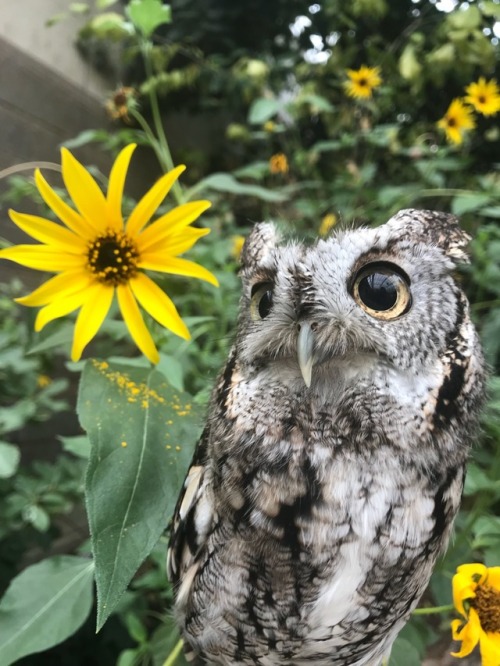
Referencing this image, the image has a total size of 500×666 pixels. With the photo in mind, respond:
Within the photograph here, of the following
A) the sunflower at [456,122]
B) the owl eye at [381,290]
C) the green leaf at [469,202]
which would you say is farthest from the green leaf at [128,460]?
the sunflower at [456,122]

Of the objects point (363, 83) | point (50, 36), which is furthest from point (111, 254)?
point (50, 36)

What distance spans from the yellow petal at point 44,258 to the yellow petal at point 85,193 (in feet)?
0.13

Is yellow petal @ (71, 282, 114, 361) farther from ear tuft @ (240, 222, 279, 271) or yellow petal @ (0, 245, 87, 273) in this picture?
ear tuft @ (240, 222, 279, 271)

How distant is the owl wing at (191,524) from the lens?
1.69 feet

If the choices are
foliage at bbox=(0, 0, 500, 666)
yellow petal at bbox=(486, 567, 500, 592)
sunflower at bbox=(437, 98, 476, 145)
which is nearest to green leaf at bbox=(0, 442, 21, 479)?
foliage at bbox=(0, 0, 500, 666)

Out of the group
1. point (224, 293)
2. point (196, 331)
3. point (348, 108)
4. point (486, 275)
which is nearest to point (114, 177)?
point (196, 331)

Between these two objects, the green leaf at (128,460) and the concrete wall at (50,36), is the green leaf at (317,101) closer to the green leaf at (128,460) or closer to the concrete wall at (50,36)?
the concrete wall at (50,36)

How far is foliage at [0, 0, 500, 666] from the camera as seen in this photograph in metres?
0.48

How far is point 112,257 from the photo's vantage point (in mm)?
505

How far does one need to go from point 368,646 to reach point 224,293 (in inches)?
22.4

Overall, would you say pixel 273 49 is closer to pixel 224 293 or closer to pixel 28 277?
pixel 28 277

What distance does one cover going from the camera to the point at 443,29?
1449 millimetres

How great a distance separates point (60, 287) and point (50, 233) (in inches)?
2.1

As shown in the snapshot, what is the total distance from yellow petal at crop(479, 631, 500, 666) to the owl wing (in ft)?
0.88
